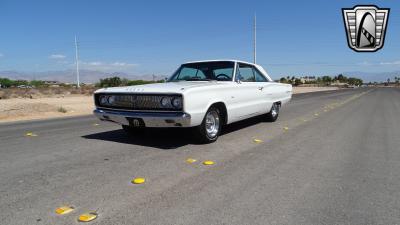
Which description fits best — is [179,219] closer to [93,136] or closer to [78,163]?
[78,163]

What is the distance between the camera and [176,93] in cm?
554

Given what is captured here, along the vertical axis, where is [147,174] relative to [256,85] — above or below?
below

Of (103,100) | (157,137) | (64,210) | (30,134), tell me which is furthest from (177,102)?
(30,134)

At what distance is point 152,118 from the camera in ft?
18.8

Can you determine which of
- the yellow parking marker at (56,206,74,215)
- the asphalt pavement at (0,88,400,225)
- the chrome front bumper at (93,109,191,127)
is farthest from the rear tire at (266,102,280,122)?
the yellow parking marker at (56,206,74,215)

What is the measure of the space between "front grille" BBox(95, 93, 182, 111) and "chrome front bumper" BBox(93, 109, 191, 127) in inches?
3.9

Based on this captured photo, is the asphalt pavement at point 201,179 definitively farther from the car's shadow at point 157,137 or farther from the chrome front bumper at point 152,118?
the chrome front bumper at point 152,118

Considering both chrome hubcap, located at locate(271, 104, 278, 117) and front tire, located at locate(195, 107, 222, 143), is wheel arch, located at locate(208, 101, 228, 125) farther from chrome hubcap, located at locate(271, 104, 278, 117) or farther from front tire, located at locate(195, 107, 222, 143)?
chrome hubcap, located at locate(271, 104, 278, 117)

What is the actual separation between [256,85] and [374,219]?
204 inches

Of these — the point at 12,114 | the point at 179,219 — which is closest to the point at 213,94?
the point at 179,219

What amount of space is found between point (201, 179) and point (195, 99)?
1873mm

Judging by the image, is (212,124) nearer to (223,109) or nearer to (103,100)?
(223,109)

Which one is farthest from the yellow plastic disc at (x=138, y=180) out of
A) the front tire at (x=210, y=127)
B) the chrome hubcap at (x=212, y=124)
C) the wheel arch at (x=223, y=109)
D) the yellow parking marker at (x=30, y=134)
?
the yellow parking marker at (x=30, y=134)

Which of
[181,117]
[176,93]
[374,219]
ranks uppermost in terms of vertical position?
[176,93]
